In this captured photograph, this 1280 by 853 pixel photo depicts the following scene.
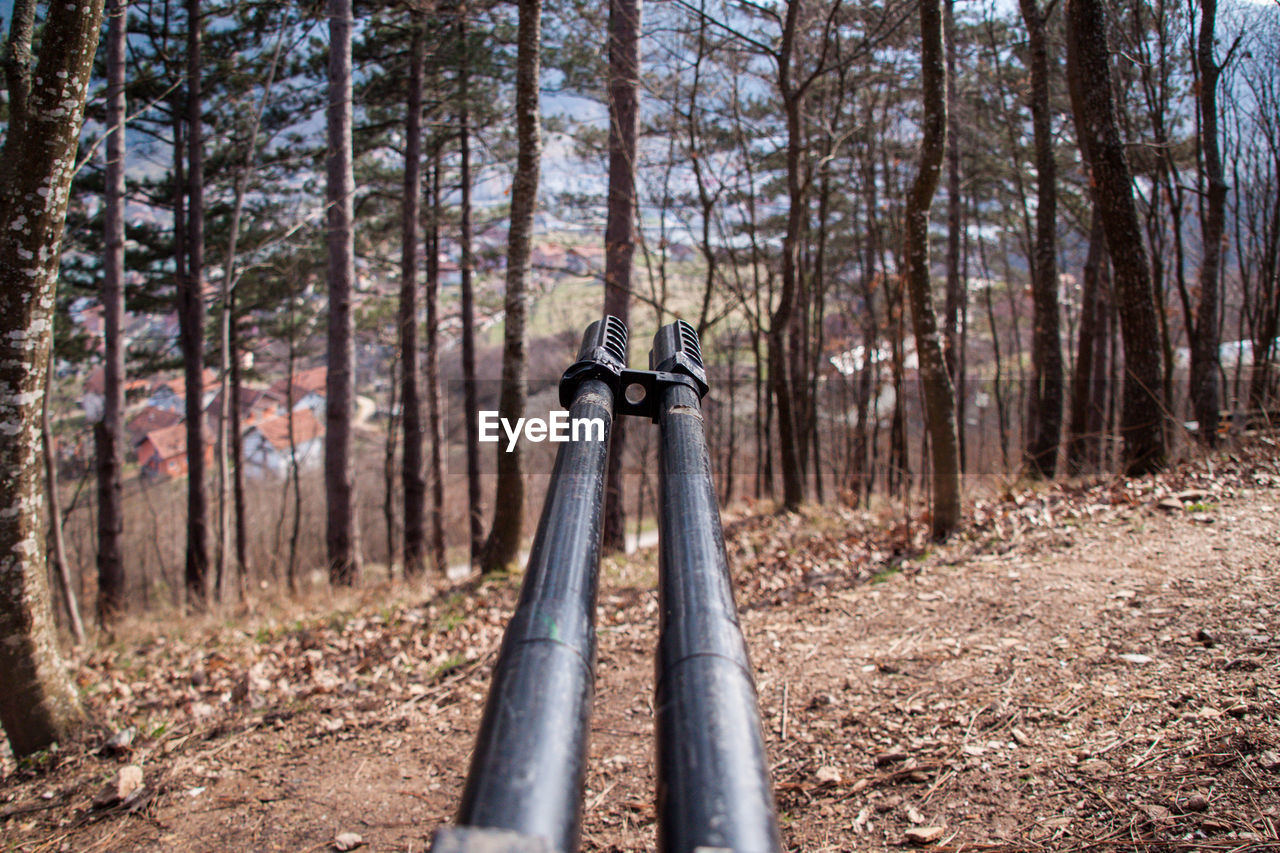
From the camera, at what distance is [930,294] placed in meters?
5.35

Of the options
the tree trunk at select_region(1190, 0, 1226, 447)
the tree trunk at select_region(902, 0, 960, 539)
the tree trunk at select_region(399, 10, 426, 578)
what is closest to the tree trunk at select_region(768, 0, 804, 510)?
the tree trunk at select_region(902, 0, 960, 539)

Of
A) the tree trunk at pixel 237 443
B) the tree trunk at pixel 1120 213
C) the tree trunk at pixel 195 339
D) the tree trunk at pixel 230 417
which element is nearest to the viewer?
the tree trunk at pixel 1120 213

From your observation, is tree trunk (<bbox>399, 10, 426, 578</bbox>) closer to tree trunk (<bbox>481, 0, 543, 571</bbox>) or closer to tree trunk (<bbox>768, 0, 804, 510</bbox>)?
tree trunk (<bbox>481, 0, 543, 571</bbox>)

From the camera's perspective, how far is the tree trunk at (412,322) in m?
10.8

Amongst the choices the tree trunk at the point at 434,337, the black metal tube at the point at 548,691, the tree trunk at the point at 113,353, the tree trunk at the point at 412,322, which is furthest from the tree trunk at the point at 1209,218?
the tree trunk at the point at 113,353

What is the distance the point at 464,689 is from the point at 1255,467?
17.7ft

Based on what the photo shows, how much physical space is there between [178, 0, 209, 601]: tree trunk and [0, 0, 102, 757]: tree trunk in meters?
8.04

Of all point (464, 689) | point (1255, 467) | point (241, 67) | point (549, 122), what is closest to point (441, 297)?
point (549, 122)

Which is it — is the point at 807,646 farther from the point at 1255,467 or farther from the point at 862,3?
the point at 862,3

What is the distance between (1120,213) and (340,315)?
319 inches

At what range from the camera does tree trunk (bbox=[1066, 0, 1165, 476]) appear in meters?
5.97

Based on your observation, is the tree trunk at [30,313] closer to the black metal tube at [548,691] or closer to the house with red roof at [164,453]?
the black metal tube at [548,691]

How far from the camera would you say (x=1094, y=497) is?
17.1 feet

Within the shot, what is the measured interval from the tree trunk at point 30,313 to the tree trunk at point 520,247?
3.46 m
